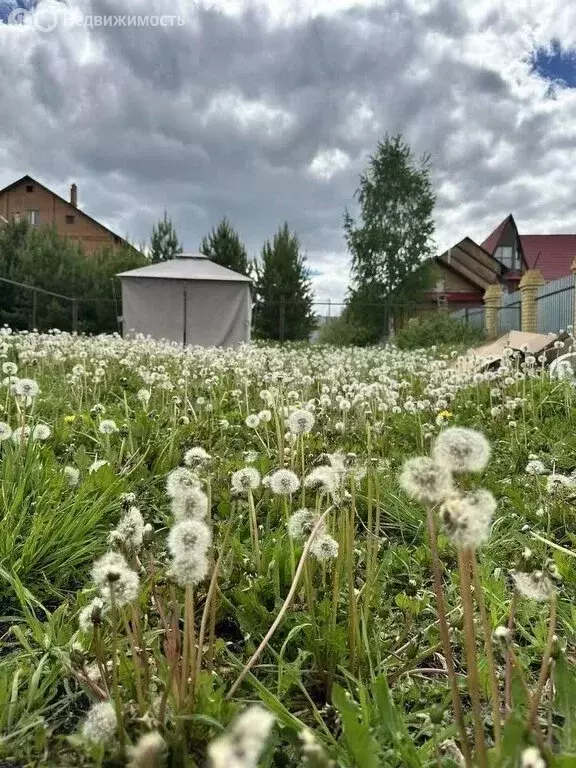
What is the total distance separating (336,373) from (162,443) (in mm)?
3401

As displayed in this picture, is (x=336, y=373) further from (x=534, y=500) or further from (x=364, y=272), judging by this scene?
(x=364, y=272)

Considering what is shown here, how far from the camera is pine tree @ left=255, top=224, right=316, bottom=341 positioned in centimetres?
3088

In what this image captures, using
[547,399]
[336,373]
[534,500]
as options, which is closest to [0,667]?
[534,500]

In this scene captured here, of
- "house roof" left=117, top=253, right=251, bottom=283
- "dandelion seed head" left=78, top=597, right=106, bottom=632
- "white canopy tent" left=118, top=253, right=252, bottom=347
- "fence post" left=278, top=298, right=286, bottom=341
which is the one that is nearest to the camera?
"dandelion seed head" left=78, top=597, right=106, bottom=632

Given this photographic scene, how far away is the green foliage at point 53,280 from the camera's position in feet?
83.3

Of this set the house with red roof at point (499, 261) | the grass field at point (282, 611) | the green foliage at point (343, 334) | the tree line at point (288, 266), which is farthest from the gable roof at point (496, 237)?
the grass field at point (282, 611)

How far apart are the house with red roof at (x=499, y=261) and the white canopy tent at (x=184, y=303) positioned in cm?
2662

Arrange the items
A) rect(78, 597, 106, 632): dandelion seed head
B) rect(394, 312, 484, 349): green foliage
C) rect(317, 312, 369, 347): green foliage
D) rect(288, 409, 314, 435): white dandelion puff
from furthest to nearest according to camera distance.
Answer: rect(317, 312, 369, 347): green foliage, rect(394, 312, 484, 349): green foliage, rect(288, 409, 314, 435): white dandelion puff, rect(78, 597, 106, 632): dandelion seed head

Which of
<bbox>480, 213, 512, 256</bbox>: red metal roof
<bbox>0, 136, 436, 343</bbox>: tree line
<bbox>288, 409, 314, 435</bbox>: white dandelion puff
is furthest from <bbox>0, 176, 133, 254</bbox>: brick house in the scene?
<bbox>288, 409, 314, 435</bbox>: white dandelion puff

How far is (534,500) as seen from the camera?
2947 millimetres

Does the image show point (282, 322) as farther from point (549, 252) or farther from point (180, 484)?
point (549, 252)

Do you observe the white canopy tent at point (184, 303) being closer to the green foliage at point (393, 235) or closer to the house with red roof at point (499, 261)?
the green foliage at point (393, 235)

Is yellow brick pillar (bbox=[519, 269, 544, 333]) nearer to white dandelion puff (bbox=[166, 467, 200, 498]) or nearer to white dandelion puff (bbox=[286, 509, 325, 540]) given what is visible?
white dandelion puff (bbox=[286, 509, 325, 540])

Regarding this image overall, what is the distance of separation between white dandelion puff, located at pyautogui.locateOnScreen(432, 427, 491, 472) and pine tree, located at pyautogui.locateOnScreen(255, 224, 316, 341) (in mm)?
28278
